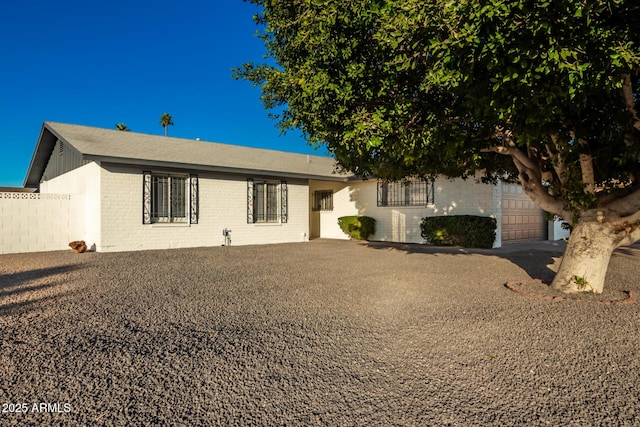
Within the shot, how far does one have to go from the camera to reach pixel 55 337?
3691 millimetres

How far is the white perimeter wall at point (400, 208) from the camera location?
13.6 meters

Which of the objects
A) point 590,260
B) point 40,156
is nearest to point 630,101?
point 590,260

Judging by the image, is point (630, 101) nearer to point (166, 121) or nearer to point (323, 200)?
point (323, 200)

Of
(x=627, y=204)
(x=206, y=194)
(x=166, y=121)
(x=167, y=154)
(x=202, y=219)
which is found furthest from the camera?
(x=166, y=121)

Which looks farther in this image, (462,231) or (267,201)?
(267,201)

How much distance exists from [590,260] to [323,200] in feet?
45.3

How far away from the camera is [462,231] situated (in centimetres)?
1341

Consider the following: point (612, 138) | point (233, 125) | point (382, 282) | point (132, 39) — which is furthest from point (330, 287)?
point (233, 125)

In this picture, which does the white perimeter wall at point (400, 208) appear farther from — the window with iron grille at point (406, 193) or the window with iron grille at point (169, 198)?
the window with iron grille at point (169, 198)

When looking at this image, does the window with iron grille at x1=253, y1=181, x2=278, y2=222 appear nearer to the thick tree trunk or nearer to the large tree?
the large tree

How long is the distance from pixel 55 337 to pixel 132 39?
18.4 m

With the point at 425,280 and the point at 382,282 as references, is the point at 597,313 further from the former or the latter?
the point at 382,282

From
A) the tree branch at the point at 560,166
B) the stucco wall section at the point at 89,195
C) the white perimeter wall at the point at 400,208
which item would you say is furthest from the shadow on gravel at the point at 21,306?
the white perimeter wall at the point at 400,208

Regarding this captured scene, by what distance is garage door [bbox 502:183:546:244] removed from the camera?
47.9 ft
